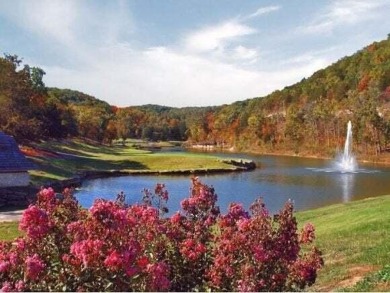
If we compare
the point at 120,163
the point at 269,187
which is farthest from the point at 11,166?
the point at 120,163

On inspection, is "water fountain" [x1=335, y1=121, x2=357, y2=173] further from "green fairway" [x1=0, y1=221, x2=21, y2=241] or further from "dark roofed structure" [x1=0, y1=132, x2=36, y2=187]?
"green fairway" [x1=0, y1=221, x2=21, y2=241]

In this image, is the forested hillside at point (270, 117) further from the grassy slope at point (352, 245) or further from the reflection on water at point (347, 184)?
the grassy slope at point (352, 245)

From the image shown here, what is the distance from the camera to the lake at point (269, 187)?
40.2 meters

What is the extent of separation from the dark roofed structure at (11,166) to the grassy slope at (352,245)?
22521 mm

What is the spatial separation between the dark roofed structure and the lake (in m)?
4.74

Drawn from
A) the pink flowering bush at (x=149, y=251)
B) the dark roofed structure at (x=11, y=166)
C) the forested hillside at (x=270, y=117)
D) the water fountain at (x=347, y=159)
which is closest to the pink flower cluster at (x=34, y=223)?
the pink flowering bush at (x=149, y=251)

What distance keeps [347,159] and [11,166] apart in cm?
6136

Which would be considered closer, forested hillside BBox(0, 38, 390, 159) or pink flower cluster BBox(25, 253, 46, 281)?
pink flower cluster BBox(25, 253, 46, 281)

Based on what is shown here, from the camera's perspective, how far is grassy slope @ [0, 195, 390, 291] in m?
12.1

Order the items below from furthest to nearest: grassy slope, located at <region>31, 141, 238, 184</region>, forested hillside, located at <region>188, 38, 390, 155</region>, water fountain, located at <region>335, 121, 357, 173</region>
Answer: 1. forested hillside, located at <region>188, 38, 390, 155</region>
2. water fountain, located at <region>335, 121, 357, 173</region>
3. grassy slope, located at <region>31, 141, 238, 184</region>

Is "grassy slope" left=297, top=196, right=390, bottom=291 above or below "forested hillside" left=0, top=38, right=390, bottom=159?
below

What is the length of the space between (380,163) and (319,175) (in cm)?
2730

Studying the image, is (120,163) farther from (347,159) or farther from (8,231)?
(8,231)

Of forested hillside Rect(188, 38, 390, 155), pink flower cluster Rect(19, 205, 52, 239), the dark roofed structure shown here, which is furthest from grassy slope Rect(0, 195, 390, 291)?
forested hillside Rect(188, 38, 390, 155)
